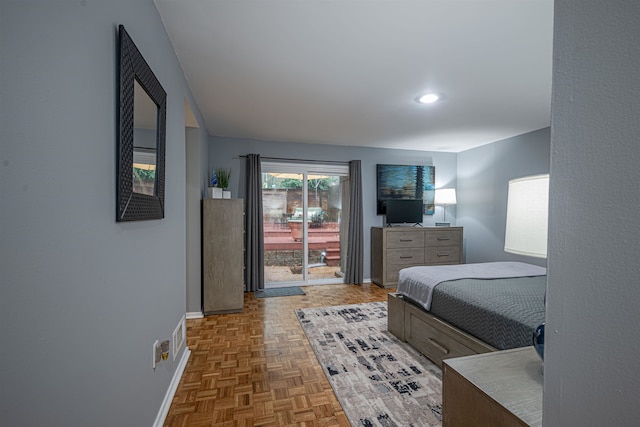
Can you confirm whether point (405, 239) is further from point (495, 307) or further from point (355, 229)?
point (495, 307)

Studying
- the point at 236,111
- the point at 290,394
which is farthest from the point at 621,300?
the point at 236,111

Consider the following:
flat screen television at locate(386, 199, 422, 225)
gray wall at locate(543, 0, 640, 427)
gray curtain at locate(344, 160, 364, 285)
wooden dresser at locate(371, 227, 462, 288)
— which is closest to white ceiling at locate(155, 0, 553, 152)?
gray curtain at locate(344, 160, 364, 285)

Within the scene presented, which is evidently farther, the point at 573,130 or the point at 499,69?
the point at 499,69

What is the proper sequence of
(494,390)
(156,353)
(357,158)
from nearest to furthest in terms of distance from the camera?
(494,390) → (156,353) → (357,158)

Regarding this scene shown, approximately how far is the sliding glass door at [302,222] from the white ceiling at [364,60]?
47.9 inches

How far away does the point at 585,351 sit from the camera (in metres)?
0.57

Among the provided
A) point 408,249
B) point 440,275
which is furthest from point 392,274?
point 440,275

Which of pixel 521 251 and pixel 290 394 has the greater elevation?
pixel 521 251

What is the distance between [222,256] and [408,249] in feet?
9.81

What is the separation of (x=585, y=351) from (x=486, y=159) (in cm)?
537

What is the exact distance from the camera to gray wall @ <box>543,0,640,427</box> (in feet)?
1.64

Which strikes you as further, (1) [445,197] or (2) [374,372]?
(1) [445,197]

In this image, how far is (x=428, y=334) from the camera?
2.51m

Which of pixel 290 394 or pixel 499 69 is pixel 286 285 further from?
pixel 499 69
